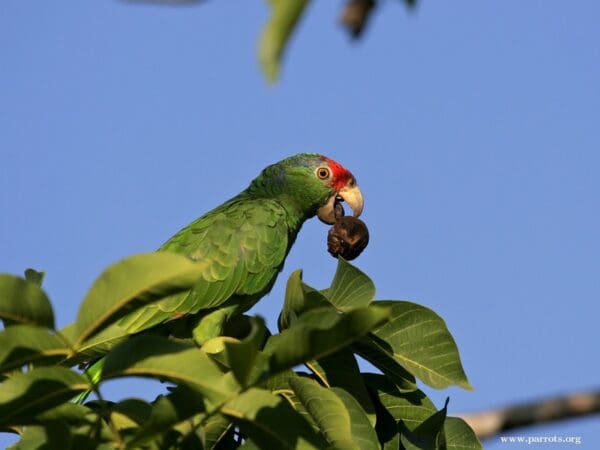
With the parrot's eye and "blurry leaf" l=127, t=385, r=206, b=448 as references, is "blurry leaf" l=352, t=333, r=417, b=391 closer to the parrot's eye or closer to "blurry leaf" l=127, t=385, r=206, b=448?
"blurry leaf" l=127, t=385, r=206, b=448

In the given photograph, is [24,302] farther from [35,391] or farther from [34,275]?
[34,275]

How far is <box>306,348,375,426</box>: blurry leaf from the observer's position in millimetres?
2984

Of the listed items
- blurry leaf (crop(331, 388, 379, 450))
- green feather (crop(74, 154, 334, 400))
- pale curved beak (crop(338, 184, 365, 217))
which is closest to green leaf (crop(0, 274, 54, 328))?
blurry leaf (crop(331, 388, 379, 450))

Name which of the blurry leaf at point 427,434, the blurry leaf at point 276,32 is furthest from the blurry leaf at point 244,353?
the blurry leaf at point 427,434

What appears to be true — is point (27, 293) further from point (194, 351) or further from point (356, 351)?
point (356, 351)

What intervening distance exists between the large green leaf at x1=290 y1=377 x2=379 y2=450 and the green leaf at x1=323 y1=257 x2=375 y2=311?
0.97ft

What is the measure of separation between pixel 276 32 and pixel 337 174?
5317mm

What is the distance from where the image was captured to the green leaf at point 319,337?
164 cm

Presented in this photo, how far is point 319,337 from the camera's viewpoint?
1.66m

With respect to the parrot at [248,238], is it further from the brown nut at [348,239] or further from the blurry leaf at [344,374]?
the blurry leaf at [344,374]

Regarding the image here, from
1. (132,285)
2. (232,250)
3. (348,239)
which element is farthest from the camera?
(232,250)

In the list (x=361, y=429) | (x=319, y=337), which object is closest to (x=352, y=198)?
(x=361, y=429)

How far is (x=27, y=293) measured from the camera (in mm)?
1771

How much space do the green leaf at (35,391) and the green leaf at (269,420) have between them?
1.09ft
